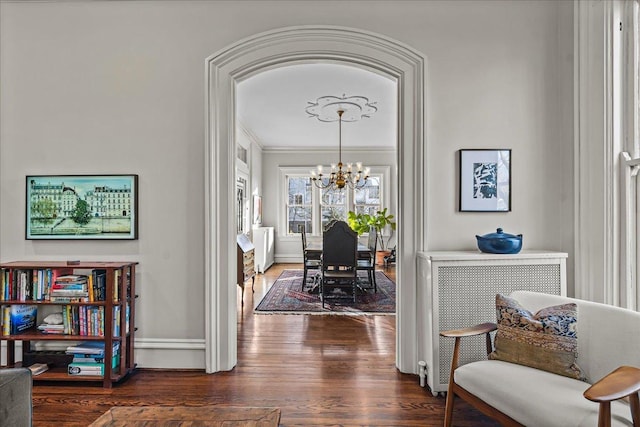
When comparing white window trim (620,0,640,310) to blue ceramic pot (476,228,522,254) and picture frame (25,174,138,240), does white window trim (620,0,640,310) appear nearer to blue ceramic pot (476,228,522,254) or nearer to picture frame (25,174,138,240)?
blue ceramic pot (476,228,522,254)

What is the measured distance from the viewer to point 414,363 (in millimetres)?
2795

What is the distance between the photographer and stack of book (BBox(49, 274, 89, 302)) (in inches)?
103

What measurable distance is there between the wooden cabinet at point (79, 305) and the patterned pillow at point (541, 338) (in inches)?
96.6

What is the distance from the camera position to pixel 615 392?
1326 millimetres

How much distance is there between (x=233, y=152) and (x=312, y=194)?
6.22 metres

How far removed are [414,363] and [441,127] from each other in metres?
1.80

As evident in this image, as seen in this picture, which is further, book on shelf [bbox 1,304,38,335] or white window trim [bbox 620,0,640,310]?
book on shelf [bbox 1,304,38,335]

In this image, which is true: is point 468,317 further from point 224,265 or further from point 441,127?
point 224,265

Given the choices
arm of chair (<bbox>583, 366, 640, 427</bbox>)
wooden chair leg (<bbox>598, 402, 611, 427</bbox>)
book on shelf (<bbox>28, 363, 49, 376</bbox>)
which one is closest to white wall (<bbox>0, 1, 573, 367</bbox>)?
book on shelf (<bbox>28, 363, 49, 376</bbox>)

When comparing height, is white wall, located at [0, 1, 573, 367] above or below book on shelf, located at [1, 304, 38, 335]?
above

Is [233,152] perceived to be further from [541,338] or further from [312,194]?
[312,194]

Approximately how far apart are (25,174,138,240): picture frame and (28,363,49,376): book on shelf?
3.08 ft

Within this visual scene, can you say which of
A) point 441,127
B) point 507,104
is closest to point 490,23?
point 507,104

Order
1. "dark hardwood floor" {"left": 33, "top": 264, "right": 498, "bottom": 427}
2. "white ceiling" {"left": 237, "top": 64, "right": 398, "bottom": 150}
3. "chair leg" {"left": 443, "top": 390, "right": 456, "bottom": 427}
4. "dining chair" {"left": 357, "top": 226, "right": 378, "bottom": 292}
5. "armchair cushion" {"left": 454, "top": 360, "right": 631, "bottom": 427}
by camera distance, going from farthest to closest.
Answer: "dining chair" {"left": 357, "top": 226, "right": 378, "bottom": 292}, "white ceiling" {"left": 237, "top": 64, "right": 398, "bottom": 150}, "dark hardwood floor" {"left": 33, "top": 264, "right": 498, "bottom": 427}, "chair leg" {"left": 443, "top": 390, "right": 456, "bottom": 427}, "armchair cushion" {"left": 454, "top": 360, "right": 631, "bottom": 427}
